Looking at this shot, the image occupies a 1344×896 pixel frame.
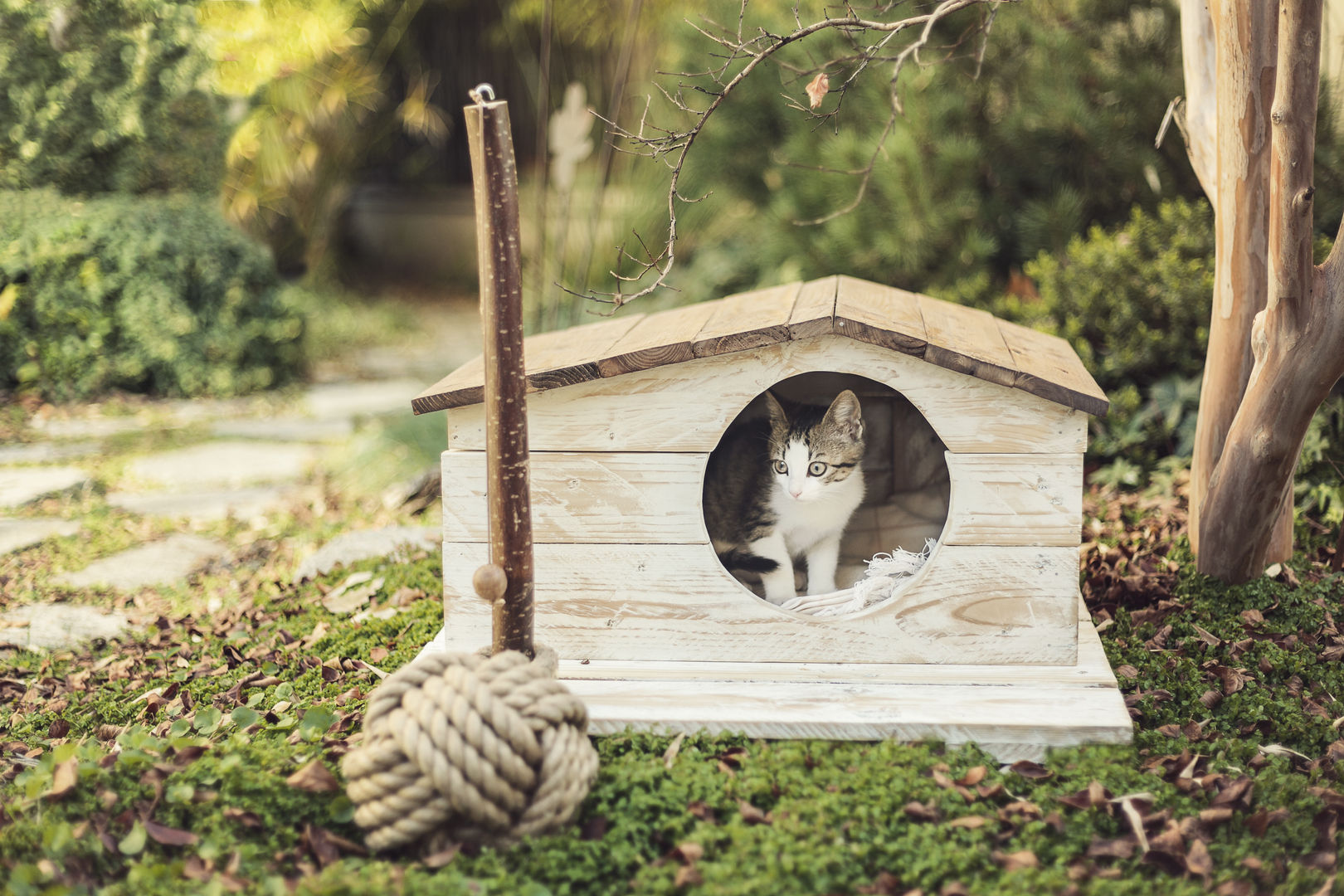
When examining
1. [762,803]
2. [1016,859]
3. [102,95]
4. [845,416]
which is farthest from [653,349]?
[102,95]

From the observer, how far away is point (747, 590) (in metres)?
2.29

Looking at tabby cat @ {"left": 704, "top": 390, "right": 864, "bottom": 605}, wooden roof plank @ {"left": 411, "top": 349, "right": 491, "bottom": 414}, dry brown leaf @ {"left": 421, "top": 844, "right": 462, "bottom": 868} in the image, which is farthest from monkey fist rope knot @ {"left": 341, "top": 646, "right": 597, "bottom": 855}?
tabby cat @ {"left": 704, "top": 390, "right": 864, "bottom": 605}

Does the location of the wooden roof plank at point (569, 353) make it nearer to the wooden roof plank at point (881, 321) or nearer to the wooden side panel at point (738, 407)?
the wooden side panel at point (738, 407)

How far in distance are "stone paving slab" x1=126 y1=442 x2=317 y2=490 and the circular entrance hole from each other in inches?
98.4

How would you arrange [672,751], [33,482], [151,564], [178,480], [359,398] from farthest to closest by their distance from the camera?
[359,398], [178,480], [33,482], [151,564], [672,751]

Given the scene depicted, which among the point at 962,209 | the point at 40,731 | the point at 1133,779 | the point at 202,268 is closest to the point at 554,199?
the point at 202,268

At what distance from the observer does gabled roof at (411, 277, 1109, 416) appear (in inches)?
82.3

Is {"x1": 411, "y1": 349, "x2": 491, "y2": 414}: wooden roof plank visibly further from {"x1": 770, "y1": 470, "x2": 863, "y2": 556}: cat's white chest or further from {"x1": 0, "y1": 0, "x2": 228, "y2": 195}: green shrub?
{"x1": 0, "y1": 0, "x2": 228, "y2": 195}: green shrub

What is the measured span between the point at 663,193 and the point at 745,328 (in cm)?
438

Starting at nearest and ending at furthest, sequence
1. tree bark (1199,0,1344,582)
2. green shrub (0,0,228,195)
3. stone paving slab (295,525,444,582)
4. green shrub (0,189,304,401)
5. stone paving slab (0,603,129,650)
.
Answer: tree bark (1199,0,1344,582) → stone paving slab (0,603,129,650) → stone paving slab (295,525,444,582) → green shrub (0,189,304,401) → green shrub (0,0,228,195)

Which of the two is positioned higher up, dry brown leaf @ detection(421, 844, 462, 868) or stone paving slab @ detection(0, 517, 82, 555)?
stone paving slab @ detection(0, 517, 82, 555)

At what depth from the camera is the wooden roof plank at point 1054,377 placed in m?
2.06

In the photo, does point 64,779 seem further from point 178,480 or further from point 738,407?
point 178,480

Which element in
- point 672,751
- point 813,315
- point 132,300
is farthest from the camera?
point 132,300
